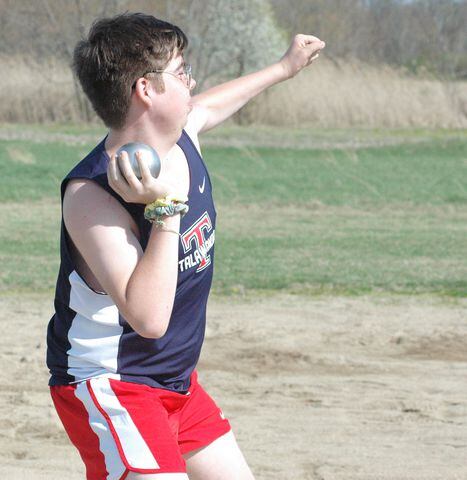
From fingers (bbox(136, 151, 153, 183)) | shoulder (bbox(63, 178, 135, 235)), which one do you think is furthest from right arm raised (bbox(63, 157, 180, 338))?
fingers (bbox(136, 151, 153, 183))

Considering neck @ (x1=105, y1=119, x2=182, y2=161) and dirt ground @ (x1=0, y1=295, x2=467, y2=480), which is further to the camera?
dirt ground @ (x1=0, y1=295, x2=467, y2=480)

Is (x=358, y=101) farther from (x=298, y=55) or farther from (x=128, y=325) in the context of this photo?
(x=128, y=325)

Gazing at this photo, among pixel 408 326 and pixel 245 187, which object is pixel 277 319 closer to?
pixel 408 326

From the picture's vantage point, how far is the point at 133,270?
9.17 ft

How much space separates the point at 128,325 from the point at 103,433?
0.30m

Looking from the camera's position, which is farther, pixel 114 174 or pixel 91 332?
pixel 91 332

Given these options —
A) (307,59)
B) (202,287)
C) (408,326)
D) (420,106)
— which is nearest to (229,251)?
(408,326)

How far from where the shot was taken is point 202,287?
3.14m

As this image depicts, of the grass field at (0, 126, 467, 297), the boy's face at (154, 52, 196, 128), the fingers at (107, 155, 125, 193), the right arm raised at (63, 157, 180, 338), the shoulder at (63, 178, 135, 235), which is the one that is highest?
the boy's face at (154, 52, 196, 128)

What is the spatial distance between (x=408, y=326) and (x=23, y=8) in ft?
79.7

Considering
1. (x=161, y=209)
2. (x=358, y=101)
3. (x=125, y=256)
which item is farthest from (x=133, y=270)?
(x=358, y=101)

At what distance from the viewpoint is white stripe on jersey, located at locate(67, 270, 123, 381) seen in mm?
2979

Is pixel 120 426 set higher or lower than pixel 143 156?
lower

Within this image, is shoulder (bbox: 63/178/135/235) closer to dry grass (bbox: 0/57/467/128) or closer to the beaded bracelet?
the beaded bracelet
